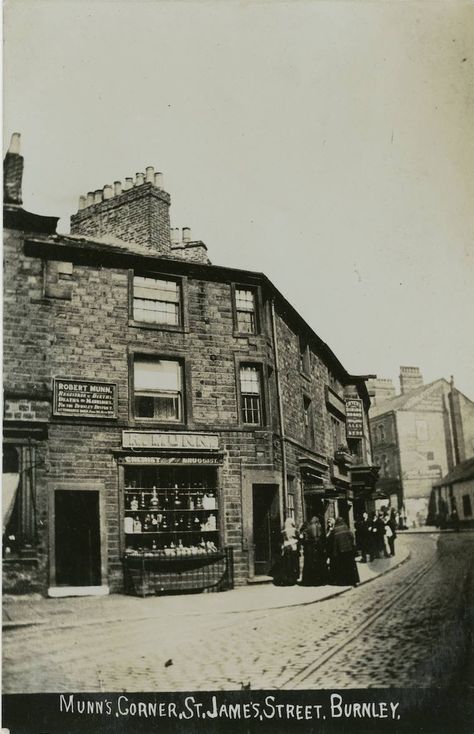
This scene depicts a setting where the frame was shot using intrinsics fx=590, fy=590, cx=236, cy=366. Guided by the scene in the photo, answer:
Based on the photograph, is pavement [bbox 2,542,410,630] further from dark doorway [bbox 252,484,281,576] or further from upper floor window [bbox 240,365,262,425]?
upper floor window [bbox 240,365,262,425]

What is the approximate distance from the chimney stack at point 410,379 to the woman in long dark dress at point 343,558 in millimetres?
1766

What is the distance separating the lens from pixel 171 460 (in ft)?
17.3

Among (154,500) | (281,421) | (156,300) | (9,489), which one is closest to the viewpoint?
(9,489)

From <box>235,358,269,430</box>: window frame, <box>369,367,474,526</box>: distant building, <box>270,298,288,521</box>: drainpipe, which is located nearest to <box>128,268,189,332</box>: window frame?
<box>235,358,269,430</box>: window frame

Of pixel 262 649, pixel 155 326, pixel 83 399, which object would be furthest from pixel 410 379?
pixel 83 399

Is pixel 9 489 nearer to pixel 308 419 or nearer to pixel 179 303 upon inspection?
pixel 179 303

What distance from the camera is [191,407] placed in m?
5.47

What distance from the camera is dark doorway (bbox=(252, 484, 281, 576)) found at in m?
5.20

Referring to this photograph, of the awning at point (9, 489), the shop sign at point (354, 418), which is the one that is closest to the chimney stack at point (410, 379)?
the shop sign at point (354, 418)

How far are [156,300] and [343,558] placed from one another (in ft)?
10.9

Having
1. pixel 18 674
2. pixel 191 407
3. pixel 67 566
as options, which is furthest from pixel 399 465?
pixel 18 674

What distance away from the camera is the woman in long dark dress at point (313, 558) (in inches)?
217

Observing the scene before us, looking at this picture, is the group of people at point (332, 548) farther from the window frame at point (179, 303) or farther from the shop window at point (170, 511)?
the window frame at point (179, 303)

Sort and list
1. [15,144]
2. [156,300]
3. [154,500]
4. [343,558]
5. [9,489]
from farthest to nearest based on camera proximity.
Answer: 1. [343,558]
2. [156,300]
3. [15,144]
4. [154,500]
5. [9,489]
